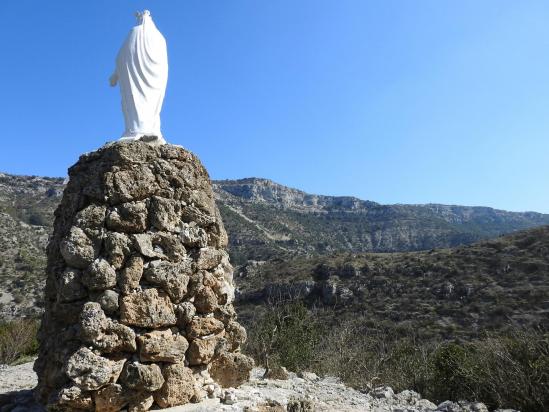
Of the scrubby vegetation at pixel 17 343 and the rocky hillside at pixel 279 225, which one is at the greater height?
the rocky hillside at pixel 279 225

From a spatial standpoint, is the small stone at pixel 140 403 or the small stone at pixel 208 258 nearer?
the small stone at pixel 140 403

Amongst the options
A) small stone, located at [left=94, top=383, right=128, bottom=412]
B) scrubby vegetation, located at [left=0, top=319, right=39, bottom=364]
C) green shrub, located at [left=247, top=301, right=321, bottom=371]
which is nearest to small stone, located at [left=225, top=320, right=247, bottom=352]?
small stone, located at [left=94, top=383, right=128, bottom=412]

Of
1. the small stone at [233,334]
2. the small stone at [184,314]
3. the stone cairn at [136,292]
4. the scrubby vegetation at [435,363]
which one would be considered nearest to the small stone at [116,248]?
the stone cairn at [136,292]

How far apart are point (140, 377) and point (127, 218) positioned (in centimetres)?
183

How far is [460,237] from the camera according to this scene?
2899 inches

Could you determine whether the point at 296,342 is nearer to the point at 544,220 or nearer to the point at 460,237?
the point at 460,237

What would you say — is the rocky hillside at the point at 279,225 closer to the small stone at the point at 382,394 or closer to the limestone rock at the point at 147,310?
the small stone at the point at 382,394

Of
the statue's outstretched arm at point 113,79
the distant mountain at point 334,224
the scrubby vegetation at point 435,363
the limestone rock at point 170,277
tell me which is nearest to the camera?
the limestone rock at point 170,277

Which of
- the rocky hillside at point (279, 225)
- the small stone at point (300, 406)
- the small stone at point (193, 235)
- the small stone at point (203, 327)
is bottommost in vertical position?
the small stone at point (300, 406)

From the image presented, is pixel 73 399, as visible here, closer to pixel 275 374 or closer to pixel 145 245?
pixel 145 245

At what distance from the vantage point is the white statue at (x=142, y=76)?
715 cm

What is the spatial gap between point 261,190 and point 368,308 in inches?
3115

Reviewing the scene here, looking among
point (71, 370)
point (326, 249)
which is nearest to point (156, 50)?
point (71, 370)

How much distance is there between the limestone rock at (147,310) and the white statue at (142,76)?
253 cm
